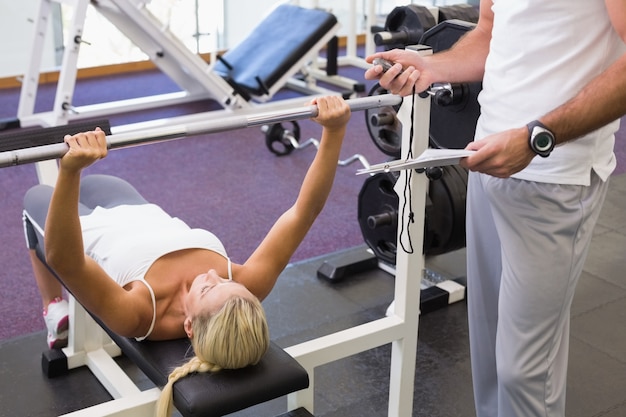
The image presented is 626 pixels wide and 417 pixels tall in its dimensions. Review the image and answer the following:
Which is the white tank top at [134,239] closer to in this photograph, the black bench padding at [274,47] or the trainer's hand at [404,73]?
the trainer's hand at [404,73]

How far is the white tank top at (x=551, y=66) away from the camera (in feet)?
5.09

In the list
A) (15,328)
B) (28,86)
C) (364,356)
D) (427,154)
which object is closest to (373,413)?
(364,356)

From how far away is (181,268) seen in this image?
2021 mm

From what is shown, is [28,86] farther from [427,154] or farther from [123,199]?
[427,154]

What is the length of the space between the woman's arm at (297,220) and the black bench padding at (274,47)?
9.27ft

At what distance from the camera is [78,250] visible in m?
1.68

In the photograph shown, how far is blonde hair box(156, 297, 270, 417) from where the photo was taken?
1680 mm

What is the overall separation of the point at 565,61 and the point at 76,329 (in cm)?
165

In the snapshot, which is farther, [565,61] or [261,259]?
[261,259]

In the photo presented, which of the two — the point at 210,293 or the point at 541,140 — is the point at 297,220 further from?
the point at 541,140

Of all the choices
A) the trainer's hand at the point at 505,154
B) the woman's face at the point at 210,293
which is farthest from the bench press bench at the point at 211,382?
the trainer's hand at the point at 505,154

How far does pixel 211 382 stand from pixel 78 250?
1.24 feet

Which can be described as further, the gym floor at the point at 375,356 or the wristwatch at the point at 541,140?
the gym floor at the point at 375,356

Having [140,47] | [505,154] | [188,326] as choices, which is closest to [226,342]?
[188,326]
